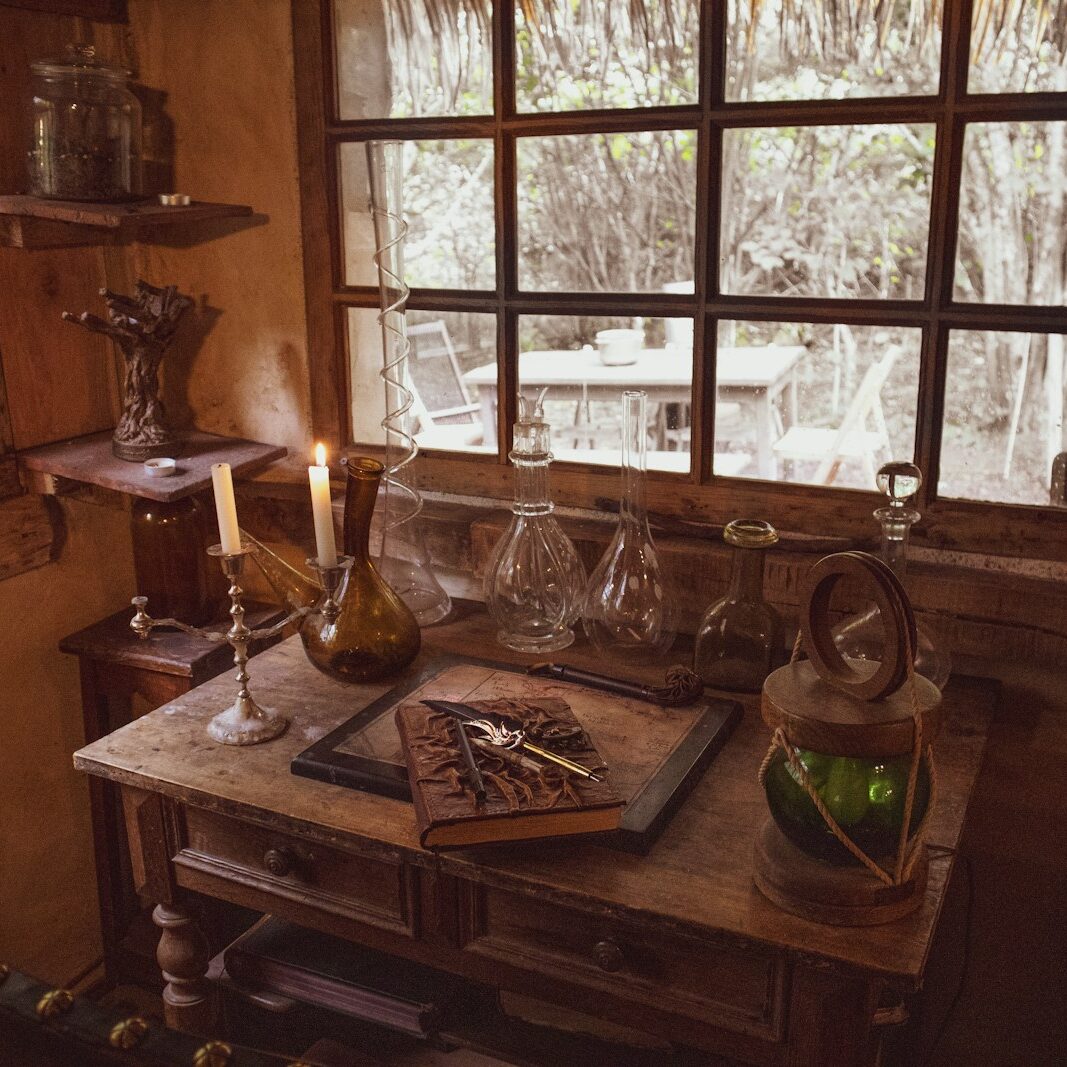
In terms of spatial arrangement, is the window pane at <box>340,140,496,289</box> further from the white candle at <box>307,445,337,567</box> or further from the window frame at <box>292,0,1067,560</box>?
the white candle at <box>307,445,337,567</box>

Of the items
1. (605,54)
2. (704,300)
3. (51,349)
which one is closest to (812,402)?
(704,300)

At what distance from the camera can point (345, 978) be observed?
1.46 metres

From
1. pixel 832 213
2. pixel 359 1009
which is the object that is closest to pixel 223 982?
pixel 359 1009

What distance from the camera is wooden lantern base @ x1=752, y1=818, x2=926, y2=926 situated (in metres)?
1.06

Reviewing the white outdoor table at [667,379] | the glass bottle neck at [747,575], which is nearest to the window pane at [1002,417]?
the white outdoor table at [667,379]

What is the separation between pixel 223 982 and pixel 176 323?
1030 millimetres

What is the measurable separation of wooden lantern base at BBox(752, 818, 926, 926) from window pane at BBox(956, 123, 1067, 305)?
0.81 meters

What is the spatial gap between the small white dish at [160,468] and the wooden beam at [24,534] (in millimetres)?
256

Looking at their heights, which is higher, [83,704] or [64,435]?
[64,435]

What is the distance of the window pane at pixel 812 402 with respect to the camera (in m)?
1.67

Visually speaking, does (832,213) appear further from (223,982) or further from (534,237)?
(223,982)

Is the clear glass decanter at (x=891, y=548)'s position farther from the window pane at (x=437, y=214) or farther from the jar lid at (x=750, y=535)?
the window pane at (x=437, y=214)

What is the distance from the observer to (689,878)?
3.74 feet

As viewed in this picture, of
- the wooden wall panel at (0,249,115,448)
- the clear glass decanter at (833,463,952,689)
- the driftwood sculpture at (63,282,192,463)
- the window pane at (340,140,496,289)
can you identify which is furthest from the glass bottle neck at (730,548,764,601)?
the wooden wall panel at (0,249,115,448)
